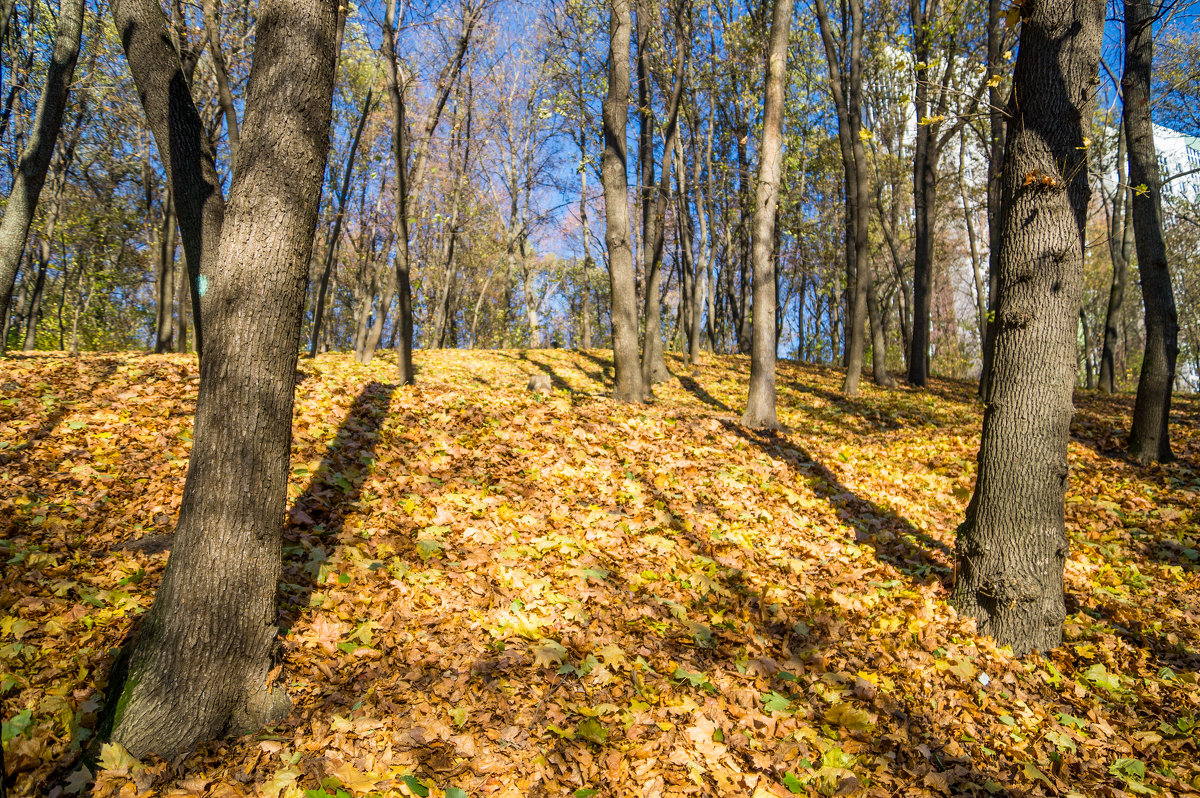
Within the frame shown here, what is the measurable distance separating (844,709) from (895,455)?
217 inches

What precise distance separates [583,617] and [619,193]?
687 cm

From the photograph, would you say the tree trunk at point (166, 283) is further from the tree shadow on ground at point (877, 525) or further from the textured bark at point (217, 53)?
the tree shadow on ground at point (877, 525)

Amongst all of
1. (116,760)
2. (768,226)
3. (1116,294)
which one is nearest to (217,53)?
(768,226)

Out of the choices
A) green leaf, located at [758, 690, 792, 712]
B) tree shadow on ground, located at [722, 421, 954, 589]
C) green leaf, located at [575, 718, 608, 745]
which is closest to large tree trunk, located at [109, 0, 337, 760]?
green leaf, located at [575, 718, 608, 745]

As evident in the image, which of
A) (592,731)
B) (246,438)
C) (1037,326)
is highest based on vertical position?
(1037,326)

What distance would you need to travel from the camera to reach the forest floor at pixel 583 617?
2.80 m

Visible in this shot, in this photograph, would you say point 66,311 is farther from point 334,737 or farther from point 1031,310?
point 1031,310

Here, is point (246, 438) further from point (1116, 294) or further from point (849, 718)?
point (1116, 294)

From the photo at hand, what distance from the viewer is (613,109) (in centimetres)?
895

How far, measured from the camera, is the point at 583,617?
3906 mm

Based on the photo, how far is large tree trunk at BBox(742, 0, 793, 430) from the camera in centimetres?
815

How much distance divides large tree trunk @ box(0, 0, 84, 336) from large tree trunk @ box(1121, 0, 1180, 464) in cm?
1337

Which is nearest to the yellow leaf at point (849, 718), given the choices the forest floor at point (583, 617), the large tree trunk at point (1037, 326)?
the forest floor at point (583, 617)

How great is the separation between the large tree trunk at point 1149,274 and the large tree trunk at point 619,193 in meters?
6.48
